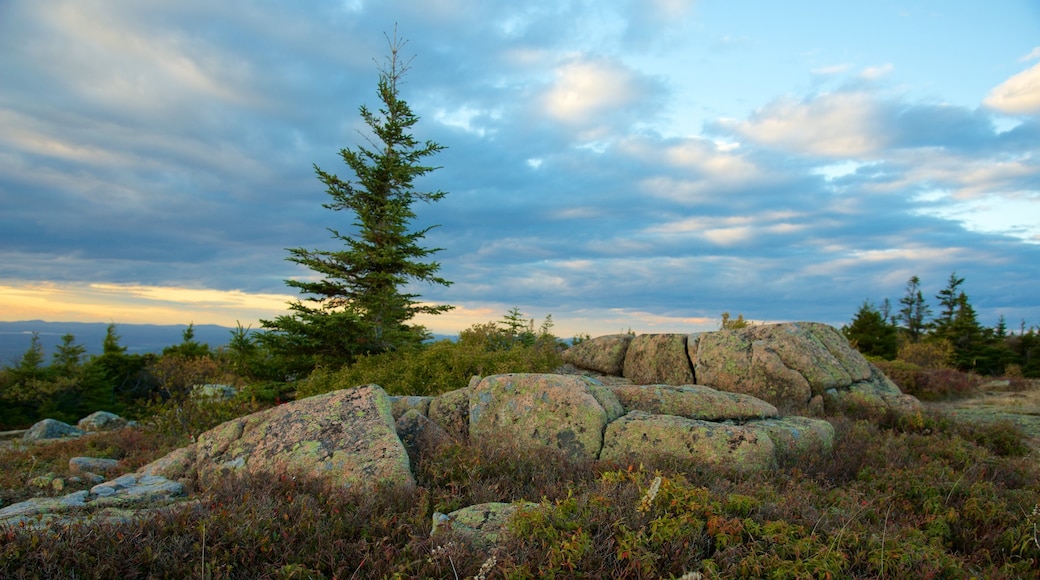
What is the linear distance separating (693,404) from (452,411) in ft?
12.5

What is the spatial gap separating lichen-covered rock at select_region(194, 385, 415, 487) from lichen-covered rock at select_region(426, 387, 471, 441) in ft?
3.52

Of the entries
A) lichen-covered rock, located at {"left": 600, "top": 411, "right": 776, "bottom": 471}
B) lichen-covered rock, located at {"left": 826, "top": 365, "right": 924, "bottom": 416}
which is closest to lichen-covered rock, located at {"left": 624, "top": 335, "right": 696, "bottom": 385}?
lichen-covered rock, located at {"left": 826, "top": 365, "right": 924, "bottom": 416}

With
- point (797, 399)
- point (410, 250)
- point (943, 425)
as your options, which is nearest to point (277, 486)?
point (797, 399)

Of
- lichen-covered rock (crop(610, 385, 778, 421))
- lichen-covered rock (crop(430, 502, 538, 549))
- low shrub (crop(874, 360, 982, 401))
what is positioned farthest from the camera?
low shrub (crop(874, 360, 982, 401))

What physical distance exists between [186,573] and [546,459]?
383 centimetres

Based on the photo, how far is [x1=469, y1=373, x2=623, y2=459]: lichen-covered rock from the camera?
25.0ft

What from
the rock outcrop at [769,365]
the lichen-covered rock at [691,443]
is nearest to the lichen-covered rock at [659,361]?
the rock outcrop at [769,365]

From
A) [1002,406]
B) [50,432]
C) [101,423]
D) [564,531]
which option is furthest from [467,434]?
[101,423]

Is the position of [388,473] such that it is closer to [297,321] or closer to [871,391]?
[871,391]

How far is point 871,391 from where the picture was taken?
1289cm

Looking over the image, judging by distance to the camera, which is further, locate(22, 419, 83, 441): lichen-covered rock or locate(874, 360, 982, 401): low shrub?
locate(22, 419, 83, 441): lichen-covered rock

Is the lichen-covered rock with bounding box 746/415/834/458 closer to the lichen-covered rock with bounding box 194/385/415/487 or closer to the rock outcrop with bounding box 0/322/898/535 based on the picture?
the rock outcrop with bounding box 0/322/898/535

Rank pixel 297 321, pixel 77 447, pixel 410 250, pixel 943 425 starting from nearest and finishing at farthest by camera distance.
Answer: pixel 943 425
pixel 77 447
pixel 297 321
pixel 410 250

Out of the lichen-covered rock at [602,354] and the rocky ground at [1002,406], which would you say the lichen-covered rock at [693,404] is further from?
the rocky ground at [1002,406]
